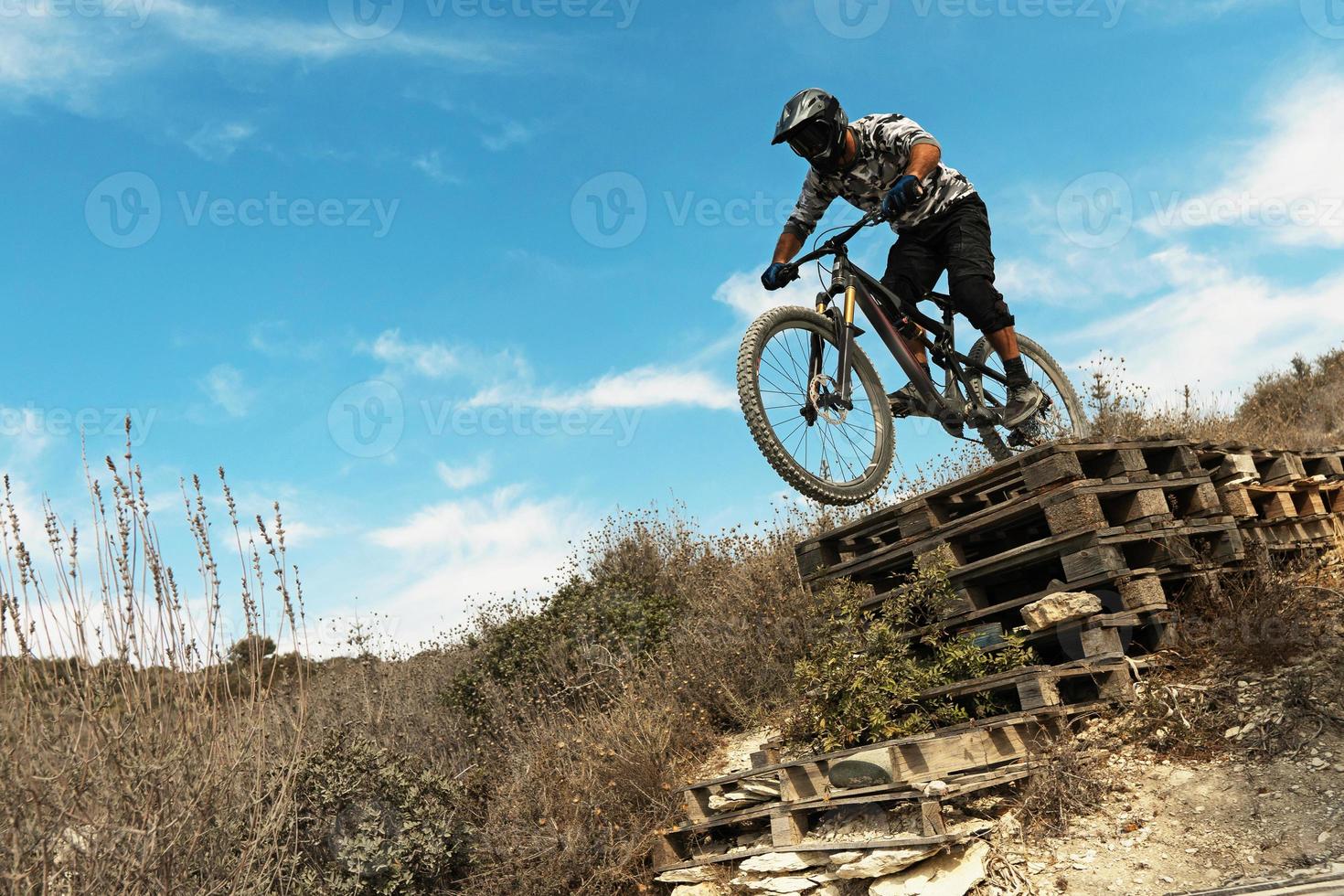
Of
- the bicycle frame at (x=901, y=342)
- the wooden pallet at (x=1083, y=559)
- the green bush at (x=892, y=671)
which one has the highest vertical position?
the bicycle frame at (x=901, y=342)

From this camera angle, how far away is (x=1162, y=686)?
502 centimetres

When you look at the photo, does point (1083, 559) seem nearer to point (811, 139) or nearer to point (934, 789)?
point (934, 789)

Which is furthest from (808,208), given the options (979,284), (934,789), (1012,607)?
(934,789)

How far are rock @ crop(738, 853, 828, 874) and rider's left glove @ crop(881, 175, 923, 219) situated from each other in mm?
3608

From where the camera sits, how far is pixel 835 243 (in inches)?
243

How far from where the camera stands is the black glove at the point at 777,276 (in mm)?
6117

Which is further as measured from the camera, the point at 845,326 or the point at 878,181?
the point at 878,181

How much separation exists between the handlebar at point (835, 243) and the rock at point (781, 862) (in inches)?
130

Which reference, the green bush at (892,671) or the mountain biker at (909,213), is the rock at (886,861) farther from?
the mountain biker at (909,213)

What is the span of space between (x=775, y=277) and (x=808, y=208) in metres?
0.68

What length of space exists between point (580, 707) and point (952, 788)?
4628 millimetres

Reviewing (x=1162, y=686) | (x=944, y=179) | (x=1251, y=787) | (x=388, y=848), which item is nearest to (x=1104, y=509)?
(x=1162, y=686)

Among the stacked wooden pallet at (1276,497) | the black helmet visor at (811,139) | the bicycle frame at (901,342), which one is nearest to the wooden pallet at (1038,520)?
the stacked wooden pallet at (1276,497)

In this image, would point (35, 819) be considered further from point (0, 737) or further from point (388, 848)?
point (388, 848)
